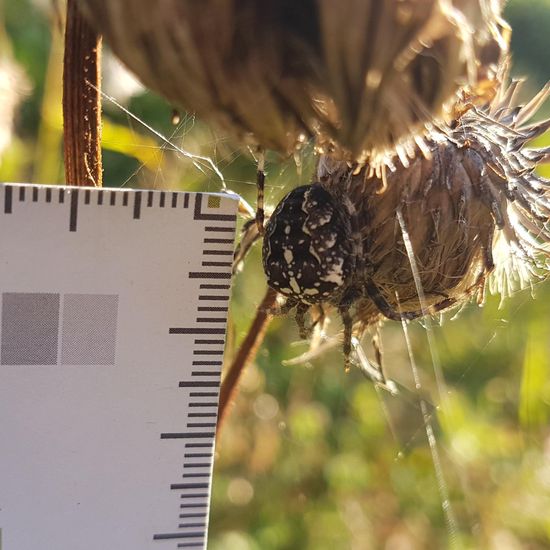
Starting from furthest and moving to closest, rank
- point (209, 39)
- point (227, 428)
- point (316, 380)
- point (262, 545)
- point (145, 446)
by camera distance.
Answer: point (316, 380) → point (227, 428) → point (262, 545) → point (145, 446) → point (209, 39)

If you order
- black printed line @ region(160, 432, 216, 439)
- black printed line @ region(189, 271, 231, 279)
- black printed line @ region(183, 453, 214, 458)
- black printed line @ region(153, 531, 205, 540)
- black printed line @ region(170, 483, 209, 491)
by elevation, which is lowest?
black printed line @ region(153, 531, 205, 540)

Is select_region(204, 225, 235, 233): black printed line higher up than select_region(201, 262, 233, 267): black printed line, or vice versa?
select_region(204, 225, 235, 233): black printed line

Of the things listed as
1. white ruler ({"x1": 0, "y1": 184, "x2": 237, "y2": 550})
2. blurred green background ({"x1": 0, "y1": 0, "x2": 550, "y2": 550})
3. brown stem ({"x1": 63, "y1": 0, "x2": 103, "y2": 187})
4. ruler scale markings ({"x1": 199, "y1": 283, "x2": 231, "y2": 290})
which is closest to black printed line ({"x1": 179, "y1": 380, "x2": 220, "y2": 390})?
white ruler ({"x1": 0, "y1": 184, "x2": 237, "y2": 550})

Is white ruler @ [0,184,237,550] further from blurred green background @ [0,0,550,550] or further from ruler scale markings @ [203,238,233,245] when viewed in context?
blurred green background @ [0,0,550,550]

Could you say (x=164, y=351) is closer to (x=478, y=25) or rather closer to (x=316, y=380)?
(x=478, y=25)

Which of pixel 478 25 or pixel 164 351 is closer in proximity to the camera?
pixel 478 25

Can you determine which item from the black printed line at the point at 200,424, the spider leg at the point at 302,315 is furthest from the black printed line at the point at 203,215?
the black printed line at the point at 200,424

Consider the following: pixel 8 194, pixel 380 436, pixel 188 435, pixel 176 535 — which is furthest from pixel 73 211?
pixel 380 436

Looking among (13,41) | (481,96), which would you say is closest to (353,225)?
(481,96)
